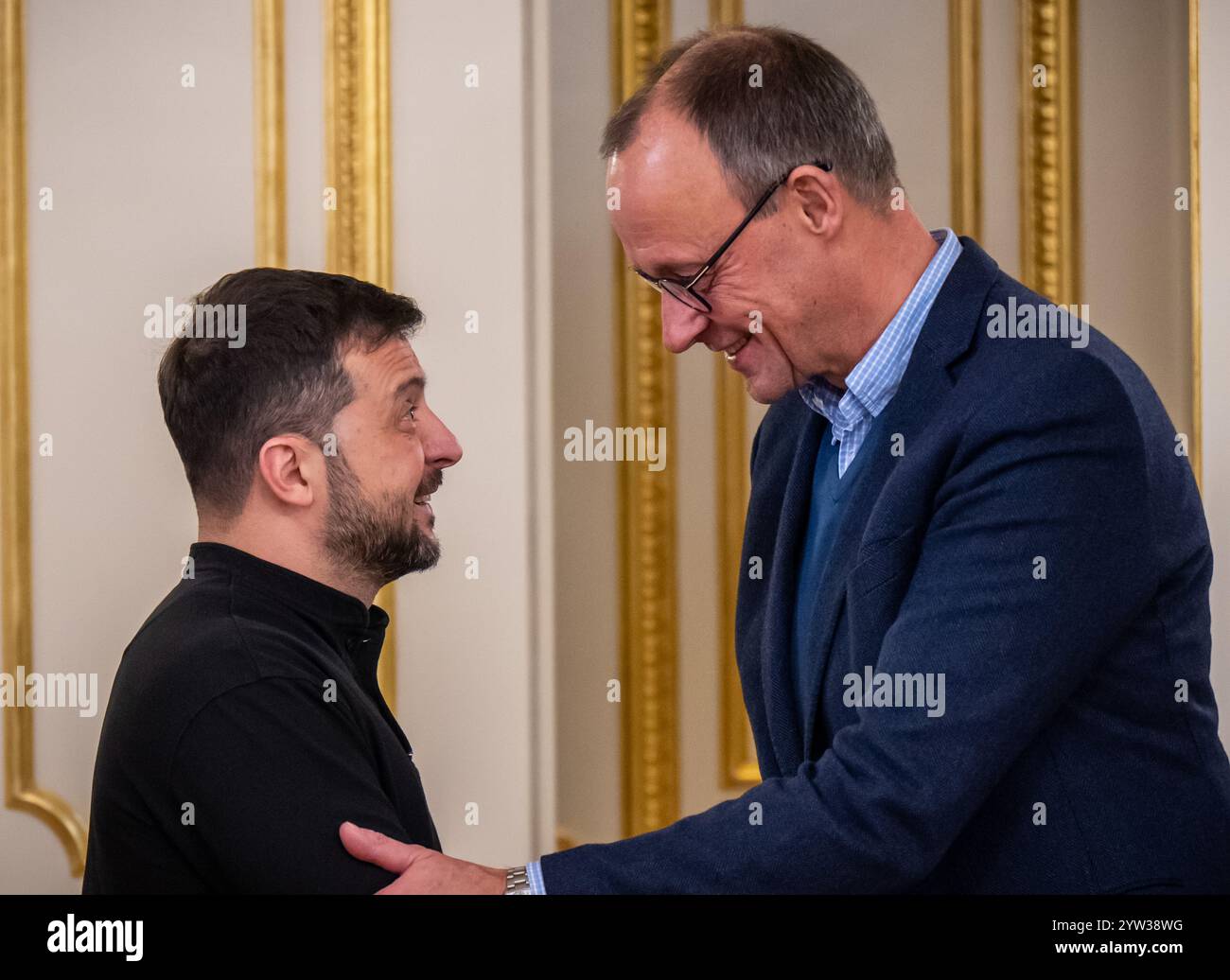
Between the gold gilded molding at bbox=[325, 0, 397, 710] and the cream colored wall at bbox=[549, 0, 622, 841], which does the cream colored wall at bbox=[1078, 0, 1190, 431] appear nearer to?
the cream colored wall at bbox=[549, 0, 622, 841]

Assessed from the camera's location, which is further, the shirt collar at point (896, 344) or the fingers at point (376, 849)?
the shirt collar at point (896, 344)

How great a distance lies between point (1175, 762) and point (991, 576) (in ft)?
1.00

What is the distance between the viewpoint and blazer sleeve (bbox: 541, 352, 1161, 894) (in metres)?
1.15

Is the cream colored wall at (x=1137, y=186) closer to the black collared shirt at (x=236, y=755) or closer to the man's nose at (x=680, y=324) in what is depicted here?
the man's nose at (x=680, y=324)

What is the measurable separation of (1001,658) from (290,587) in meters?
0.74

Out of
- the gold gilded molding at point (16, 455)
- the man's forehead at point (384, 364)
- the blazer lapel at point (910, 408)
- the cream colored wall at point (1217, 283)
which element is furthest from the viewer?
the gold gilded molding at point (16, 455)

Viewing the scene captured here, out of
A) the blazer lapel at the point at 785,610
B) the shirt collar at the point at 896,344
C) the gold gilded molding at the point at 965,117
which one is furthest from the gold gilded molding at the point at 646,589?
the shirt collar at the point at 896,344

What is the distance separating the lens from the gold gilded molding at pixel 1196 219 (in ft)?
6.18

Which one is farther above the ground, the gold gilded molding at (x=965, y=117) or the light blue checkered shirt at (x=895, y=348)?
the gold gilded molding at (x=965, y=117)

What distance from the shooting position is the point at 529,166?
1.99m

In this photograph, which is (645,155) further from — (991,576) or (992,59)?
(992,59)

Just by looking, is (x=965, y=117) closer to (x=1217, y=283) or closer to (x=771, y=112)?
(x=1217, y=283)

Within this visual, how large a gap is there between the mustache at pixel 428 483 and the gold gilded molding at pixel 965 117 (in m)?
0.98

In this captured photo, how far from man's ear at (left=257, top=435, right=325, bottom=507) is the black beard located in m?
0.02
